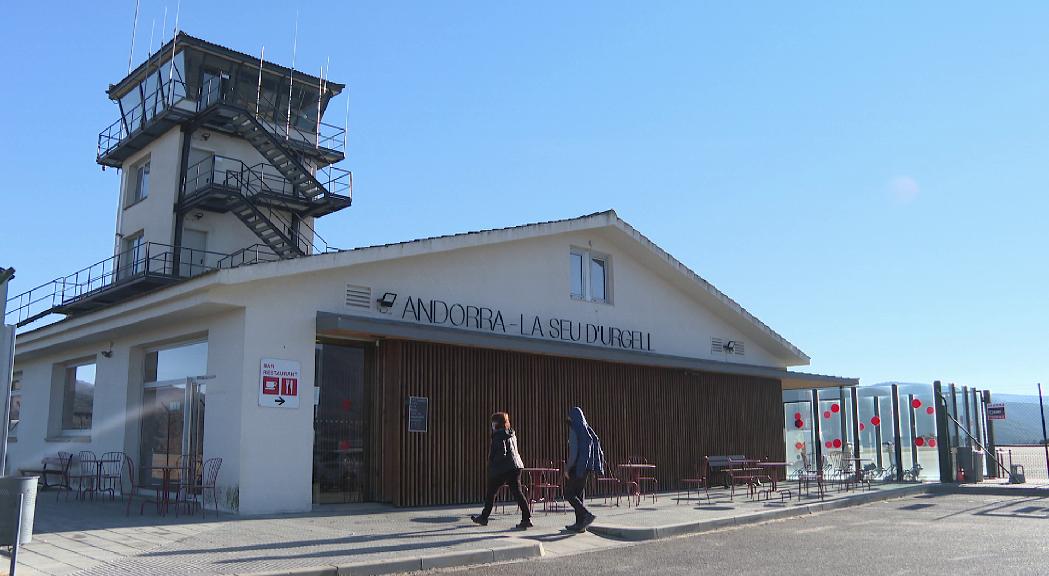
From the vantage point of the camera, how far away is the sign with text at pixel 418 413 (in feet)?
47.6

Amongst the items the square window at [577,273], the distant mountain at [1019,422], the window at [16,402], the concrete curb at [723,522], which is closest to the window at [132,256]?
the window at [16,402]

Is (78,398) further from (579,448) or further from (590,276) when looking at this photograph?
(579,448)

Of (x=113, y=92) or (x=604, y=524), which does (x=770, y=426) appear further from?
(x=113, y=92)

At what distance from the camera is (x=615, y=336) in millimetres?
18891

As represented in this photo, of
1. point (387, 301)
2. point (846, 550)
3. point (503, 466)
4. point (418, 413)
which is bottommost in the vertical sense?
point (846, 550)

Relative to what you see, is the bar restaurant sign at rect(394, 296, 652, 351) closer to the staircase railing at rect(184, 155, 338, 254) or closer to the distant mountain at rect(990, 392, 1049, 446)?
the staircase railing at rect(184, 155, 338, 254)

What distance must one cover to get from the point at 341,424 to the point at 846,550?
8.28 metres

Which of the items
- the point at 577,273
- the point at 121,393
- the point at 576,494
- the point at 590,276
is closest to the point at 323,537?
the point at 576,494

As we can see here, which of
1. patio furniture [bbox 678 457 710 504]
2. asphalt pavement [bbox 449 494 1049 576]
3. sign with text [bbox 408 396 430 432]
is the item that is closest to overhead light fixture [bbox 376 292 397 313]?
sign with text [bbox 408 396 430 432]

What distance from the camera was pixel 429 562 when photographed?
884 centimetres

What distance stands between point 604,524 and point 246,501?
17.4 ft

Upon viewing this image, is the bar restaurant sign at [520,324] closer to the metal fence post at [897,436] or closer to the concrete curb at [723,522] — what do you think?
the concrete curb at [723,522]

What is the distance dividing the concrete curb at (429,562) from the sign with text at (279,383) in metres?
4.99

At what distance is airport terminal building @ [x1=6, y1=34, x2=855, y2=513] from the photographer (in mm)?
13648
